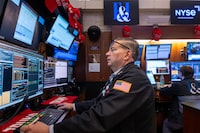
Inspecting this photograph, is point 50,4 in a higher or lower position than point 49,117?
higher

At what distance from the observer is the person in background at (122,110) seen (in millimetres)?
1173

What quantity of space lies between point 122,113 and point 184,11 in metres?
3.90

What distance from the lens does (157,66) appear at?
4590mm

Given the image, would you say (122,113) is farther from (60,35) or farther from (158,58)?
(158,58)

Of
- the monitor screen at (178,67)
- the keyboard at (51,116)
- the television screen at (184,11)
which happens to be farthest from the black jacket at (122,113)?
the television screen at (184,11)

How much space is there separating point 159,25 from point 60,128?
12.1 feet

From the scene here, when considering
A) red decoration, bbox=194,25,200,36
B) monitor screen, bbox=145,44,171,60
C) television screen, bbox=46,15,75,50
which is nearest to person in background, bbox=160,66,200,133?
monitor screen, bbox=145,44,171,60

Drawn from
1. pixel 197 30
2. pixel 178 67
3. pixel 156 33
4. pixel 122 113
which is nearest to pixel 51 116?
pixel 122 113

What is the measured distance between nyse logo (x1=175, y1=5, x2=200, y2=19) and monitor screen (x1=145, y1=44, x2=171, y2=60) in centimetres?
64

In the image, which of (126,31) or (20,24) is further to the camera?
(126,31)

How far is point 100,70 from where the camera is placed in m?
4.47

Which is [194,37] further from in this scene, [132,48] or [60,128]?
[60,128]

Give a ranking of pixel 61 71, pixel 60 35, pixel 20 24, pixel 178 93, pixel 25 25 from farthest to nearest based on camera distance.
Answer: pixel 178 93 → pixel 61 71 → pixel 60 35 → pixel 25 25 → pixel 20 24

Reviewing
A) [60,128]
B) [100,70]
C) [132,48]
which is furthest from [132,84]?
[100,70]
